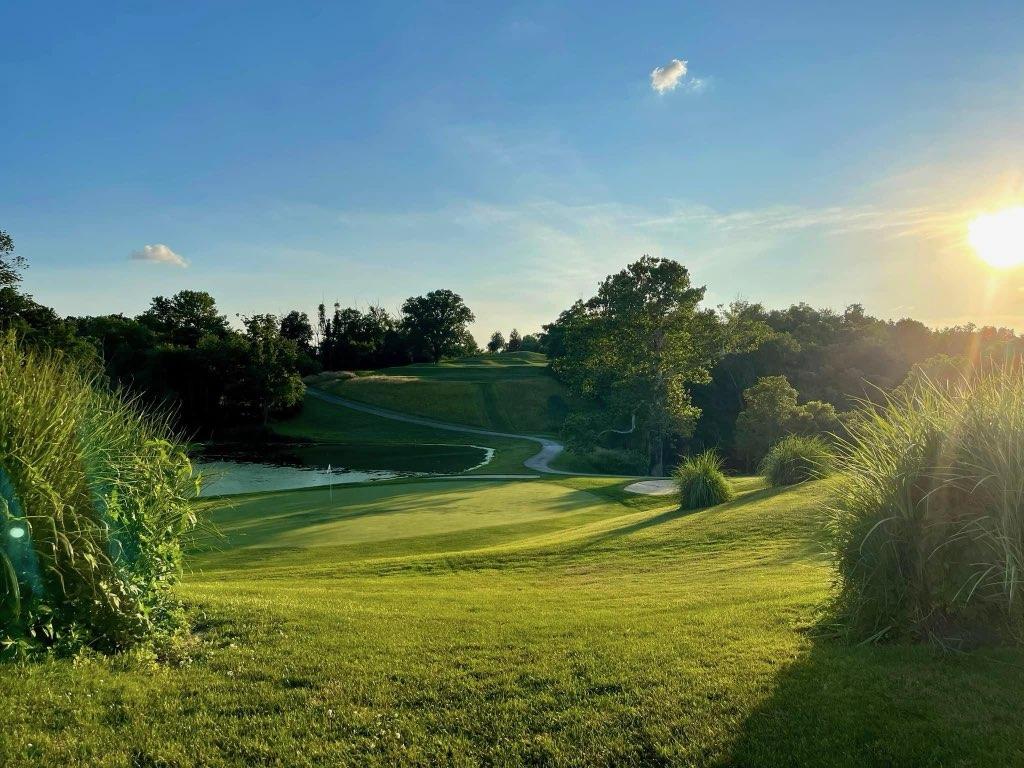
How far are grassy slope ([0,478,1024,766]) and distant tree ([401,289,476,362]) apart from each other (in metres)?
95.1

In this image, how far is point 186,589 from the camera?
8.44 meters

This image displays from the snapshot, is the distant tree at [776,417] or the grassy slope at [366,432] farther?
the grassy slope at [366,432]

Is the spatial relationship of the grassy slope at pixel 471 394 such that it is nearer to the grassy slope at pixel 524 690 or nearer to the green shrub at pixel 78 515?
the grassy slope at pixel 524 690

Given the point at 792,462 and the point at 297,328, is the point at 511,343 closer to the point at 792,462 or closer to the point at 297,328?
the point at 297,328

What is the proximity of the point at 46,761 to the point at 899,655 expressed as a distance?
602 centimetres

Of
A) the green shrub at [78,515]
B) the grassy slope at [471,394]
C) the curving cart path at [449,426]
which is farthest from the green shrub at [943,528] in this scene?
the grassy slope at [471,394]

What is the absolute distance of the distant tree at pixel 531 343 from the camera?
403ft

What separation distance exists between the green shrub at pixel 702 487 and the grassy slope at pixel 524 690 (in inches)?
372

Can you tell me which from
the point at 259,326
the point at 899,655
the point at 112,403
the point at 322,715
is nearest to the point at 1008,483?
the point at 899,655

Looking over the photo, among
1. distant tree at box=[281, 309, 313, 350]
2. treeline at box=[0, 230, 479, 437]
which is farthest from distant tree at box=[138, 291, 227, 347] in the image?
distant tree at box=[281, 309, 313, 350]

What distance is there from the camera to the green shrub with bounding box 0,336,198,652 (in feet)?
16.5

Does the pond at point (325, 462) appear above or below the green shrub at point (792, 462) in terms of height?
below

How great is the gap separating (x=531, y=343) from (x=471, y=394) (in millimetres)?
62583

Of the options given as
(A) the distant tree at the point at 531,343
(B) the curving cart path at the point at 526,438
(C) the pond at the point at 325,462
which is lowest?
(C) the pond at the point at 325,462
